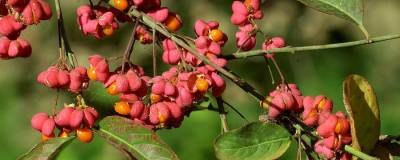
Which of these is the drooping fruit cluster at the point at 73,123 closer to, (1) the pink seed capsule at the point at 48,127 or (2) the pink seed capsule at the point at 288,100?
(1) the pink seed capsule at the point at 48,127

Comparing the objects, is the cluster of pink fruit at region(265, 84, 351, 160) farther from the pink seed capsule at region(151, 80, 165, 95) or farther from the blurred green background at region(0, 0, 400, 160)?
the blurred green background at region(0, 0, 400, 160)

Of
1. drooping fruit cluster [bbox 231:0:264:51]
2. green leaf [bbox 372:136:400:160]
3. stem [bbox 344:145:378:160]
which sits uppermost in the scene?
drooping fruit cluster [bbox 231:0:264:51]

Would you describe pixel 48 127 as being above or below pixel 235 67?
above

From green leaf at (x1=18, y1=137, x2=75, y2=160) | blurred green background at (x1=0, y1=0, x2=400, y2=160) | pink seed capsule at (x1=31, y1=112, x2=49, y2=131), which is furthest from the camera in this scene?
blurred green background at (x1=0, y1=0, x2=400, y2=160)

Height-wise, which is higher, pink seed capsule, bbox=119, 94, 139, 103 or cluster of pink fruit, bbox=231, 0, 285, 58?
cluster of pink fruit, bbox=231, 0, 285, 58

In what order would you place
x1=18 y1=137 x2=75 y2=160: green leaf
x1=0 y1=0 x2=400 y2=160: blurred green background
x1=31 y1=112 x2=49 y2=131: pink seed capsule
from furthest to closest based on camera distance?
x1=0 y1=0 x2=400 y2=160: blurred green background
x1=31 y1=112 x2=49 y2=131: pink seed capsule
x1=18 y1=137 x2=75 y2=160: green leaf

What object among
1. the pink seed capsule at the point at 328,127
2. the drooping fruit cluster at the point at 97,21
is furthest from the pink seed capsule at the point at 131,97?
the pink seed capsule at the point at 328,127

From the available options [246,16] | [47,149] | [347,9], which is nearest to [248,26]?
[246,16]

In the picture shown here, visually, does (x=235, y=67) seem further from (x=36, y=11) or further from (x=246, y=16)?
(x=36, y=11)

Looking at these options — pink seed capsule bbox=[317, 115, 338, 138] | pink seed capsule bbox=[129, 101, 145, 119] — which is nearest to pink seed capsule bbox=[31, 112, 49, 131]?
pink seed capsule bbox=[129, 101, 145, 119]
